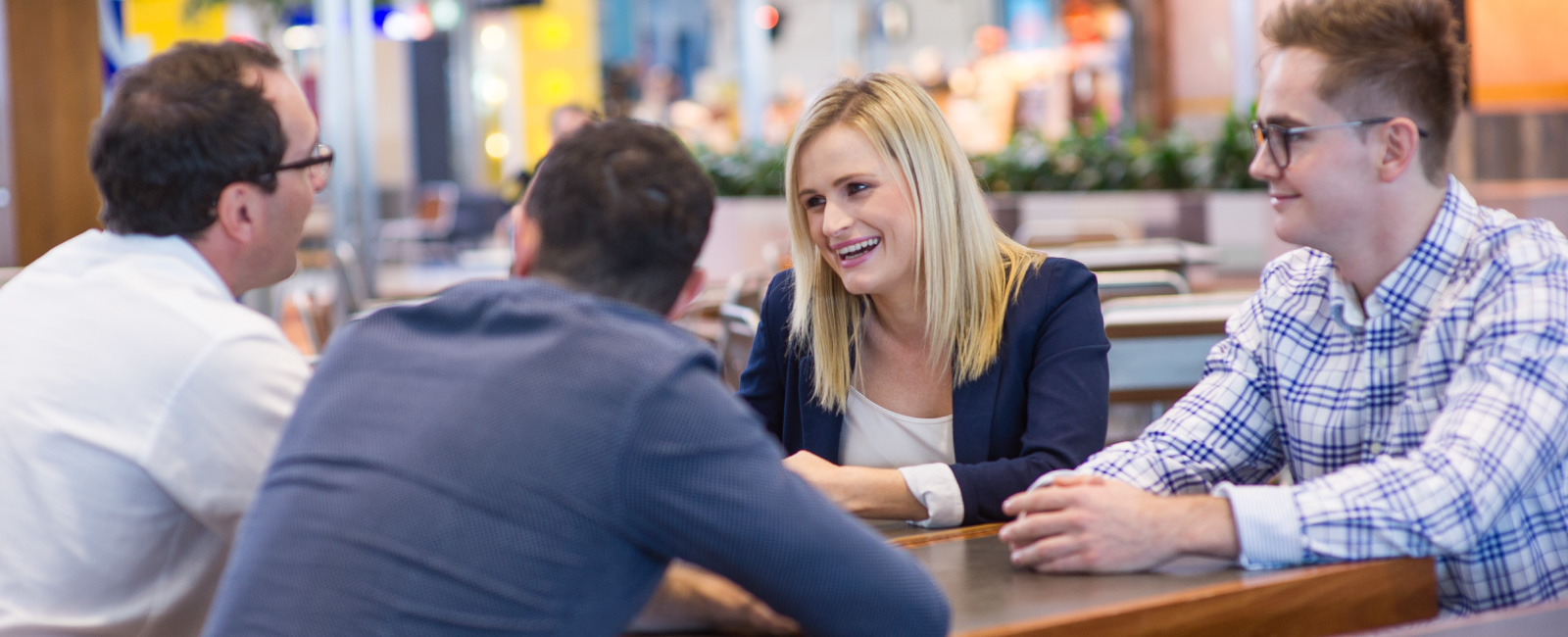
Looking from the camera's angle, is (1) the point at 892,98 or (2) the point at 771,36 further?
(2) the point at 771,36

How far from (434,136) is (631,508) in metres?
18.5

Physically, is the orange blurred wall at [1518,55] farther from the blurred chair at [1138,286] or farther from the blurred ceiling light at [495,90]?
the blurred ceiling light at [495,90]

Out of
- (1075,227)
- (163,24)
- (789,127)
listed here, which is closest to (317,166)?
(1075,227)

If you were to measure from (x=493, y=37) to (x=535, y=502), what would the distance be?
18808mm

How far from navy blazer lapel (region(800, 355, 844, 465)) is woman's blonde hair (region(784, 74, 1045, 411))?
0.7 inches

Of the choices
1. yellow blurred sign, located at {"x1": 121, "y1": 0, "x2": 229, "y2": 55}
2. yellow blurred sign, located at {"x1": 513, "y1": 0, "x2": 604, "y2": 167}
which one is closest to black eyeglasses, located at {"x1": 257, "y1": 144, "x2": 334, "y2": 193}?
yellow blurred sign, located at {"x1": 121, "y1": 0, "x2": 229, "y2": 55}

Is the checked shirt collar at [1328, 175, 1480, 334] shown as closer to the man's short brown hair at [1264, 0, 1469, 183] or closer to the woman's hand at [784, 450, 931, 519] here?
the man's short brown hair at [1264, 0, 1469, 183]

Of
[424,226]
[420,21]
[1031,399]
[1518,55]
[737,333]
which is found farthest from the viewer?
[420,21]

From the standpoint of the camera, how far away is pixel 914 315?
2.15 meters

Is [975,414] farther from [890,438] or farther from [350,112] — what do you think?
[350,112]

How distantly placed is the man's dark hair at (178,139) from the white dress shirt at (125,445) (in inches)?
5.0

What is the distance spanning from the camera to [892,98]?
210 centimetres

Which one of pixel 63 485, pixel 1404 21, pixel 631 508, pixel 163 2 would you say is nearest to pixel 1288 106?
pixel 1404 21

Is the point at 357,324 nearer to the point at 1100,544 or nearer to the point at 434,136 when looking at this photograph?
the point at 1100,544
